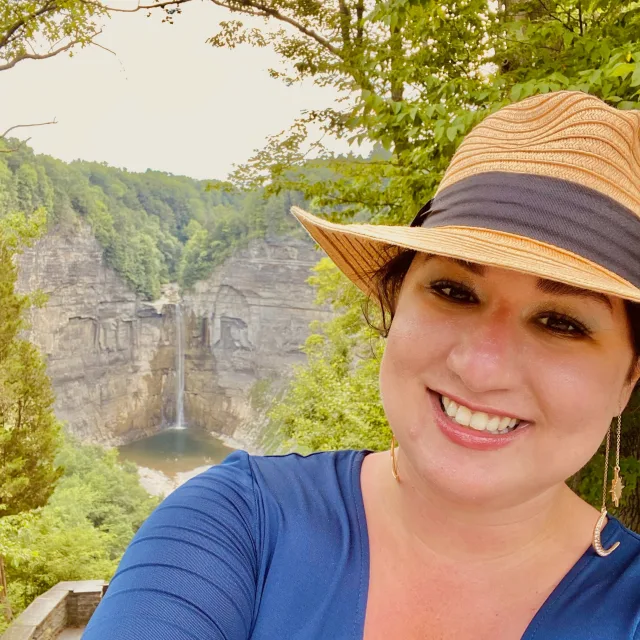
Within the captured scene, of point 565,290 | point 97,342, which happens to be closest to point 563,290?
point 565,290

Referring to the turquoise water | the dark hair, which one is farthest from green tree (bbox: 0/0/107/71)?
the turquoise water

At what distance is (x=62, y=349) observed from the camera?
22.1m

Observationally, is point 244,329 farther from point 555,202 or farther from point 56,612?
point 555,202

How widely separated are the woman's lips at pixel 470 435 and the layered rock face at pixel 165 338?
23327 millimetres

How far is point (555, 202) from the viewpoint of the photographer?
0.56 m

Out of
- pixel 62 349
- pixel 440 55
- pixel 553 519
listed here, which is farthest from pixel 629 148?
pixel 62 349

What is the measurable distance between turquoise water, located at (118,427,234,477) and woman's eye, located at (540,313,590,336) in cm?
2268

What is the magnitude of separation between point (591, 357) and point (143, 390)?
26.4m

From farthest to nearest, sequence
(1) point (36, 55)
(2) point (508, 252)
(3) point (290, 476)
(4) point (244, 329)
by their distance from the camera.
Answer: (4) point (244, 329)
(1) point (36, 55)
(3) point (290, 476)
(2) point (508, 252)

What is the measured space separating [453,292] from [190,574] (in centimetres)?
43

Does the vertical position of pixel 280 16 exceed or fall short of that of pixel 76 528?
it exceeds it

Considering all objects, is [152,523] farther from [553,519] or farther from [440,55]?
[440,55]

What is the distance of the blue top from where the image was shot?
22.0 inches

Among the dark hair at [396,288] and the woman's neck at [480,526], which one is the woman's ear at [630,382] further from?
the woman's neck at [480,526]
